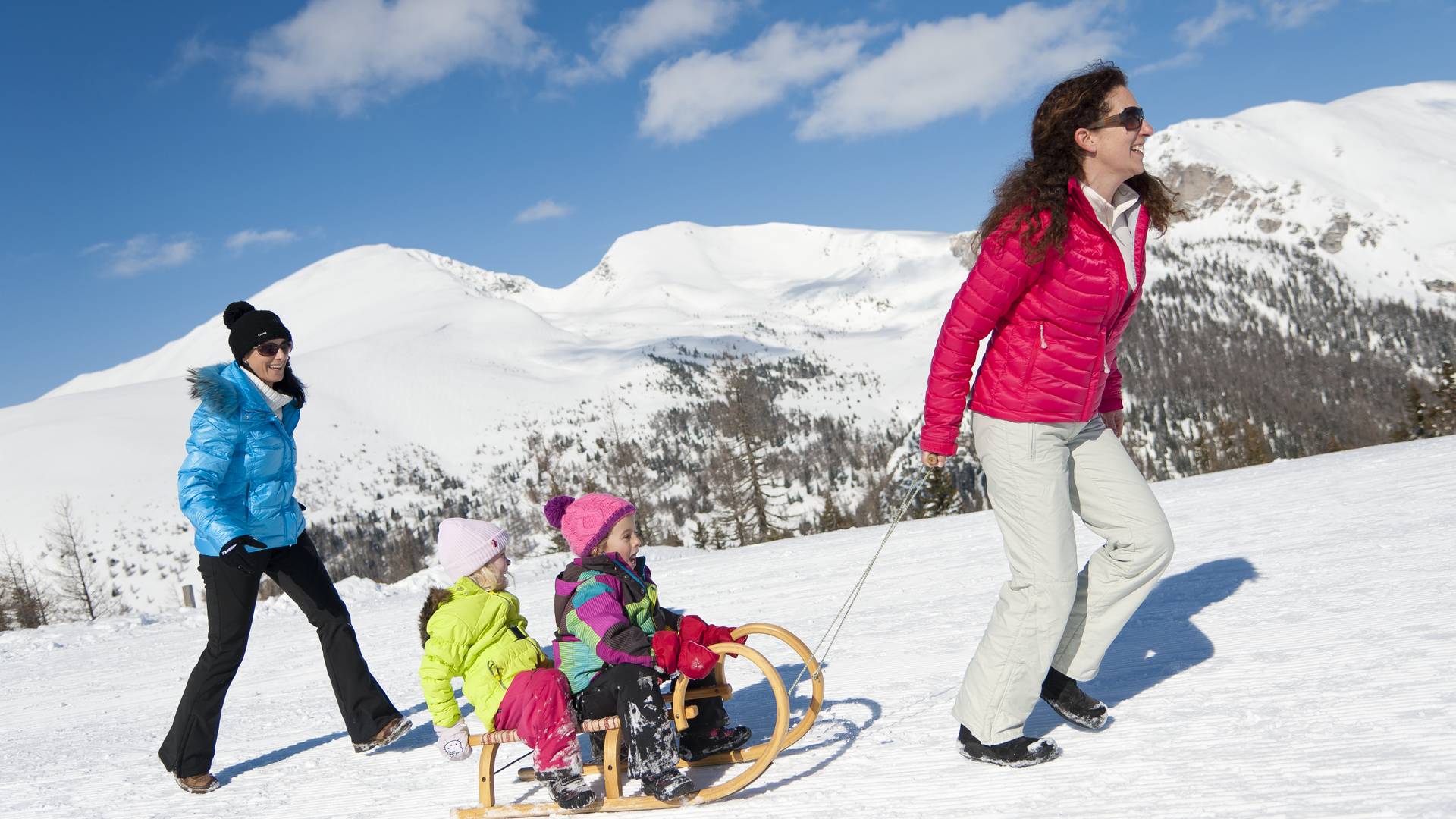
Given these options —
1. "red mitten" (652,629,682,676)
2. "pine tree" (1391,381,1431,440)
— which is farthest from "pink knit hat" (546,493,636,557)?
"pine tree" (1391,381,1431,440)

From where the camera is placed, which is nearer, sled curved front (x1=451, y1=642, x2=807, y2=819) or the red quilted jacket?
the red quilted jacket

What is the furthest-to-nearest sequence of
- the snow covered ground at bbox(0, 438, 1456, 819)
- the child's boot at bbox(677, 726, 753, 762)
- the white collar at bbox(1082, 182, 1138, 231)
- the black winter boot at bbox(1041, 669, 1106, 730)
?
the child's boot at bbox(677, 726, 753, 762) < the black winter boot at bbox(1041, 669, 1106, 730) < the white collar at bbox(1082, 182, 1138, 231) < the snow covered ground at bbox(0, 438, 1456, 819)

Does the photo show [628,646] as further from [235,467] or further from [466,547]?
[235,467]

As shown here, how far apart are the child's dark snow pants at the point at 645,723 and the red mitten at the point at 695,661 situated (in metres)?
0.13

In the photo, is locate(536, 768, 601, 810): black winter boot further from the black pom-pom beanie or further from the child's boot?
the black pom-pom beanie

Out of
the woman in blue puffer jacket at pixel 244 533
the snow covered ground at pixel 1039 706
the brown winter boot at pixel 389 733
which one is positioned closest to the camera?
the snow covered ground at pixel 1039 706

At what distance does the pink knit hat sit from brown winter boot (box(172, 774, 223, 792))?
248 cm

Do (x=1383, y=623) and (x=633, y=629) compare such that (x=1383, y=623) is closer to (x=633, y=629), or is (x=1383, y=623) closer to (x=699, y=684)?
(x=699, y=684)

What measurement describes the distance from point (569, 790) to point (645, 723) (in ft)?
1.40

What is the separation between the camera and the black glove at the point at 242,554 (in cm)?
416

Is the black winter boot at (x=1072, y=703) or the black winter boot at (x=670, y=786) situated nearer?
the black winter boot at (x=670, y=786)

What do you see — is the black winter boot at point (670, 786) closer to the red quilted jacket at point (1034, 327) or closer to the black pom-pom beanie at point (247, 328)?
the red quilted jacket at point (1034, 327)

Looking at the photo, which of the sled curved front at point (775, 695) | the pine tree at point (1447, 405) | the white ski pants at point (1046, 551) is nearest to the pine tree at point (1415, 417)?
the pine tree at point (1447, 405)

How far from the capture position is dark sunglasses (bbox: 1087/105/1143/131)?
10.0ft
